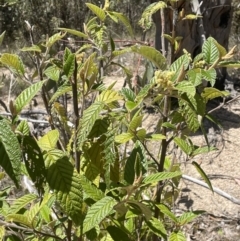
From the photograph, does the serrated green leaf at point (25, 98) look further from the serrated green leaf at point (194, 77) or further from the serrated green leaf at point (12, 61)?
the serrated green leaf at point (194, 77)

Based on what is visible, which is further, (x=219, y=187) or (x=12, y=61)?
(x=219, y=187)

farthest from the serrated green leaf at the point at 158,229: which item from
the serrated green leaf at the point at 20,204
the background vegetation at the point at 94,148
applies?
the serrated green leaf at the point at 20,204

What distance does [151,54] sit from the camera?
0.84m

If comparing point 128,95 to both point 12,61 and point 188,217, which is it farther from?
point 188,217

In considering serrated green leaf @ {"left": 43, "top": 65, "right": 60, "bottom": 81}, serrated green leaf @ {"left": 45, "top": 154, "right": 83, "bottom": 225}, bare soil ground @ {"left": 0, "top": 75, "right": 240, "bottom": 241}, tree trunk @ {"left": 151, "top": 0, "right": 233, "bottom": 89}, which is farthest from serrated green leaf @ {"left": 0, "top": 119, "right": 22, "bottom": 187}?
tree trunk @ {"left": 151, "top": 0, "right": 233, "bottom": 89}

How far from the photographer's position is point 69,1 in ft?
18.2

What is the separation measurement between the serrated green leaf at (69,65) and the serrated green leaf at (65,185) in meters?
0.15

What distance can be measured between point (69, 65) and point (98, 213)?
0.25m

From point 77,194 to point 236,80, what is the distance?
3997 millimetres

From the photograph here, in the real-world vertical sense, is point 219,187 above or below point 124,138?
below

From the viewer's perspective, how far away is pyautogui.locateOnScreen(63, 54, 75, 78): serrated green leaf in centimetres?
72

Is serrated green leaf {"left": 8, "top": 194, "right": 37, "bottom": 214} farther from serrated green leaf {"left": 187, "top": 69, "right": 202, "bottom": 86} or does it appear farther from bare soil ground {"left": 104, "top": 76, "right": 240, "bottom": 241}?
bare soil ground {"left": 104, "top": 76, "right": 240, "bottom": 241}

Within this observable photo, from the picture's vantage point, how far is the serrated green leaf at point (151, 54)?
2.68 feet

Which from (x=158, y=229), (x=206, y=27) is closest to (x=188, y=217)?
(x=158, y=229)
